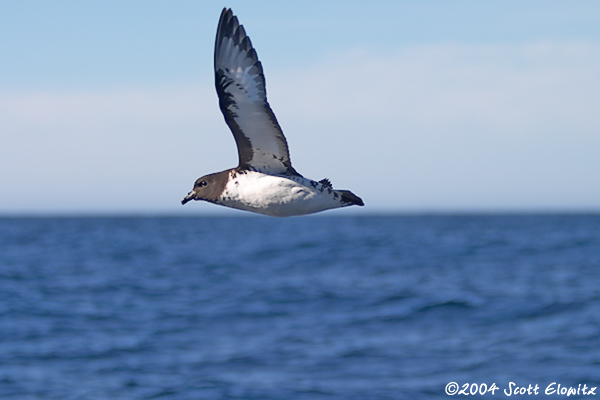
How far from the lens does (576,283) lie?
42.5m

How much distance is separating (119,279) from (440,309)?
2594cm

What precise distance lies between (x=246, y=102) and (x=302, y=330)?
23.4m

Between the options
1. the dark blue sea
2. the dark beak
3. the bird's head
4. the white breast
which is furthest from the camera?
the dark blue sea

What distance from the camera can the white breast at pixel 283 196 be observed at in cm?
929

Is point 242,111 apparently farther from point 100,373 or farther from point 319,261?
point 319,261

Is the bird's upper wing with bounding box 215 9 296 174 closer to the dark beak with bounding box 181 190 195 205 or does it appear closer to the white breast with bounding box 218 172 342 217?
the white breast with bounding box 218 172 342 217

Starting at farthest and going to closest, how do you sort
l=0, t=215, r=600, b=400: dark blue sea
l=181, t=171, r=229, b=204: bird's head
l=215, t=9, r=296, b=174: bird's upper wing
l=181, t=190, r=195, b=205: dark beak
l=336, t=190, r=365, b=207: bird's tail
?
l=0, t=215, r=600, b=400: dark blue sea
l=181, t=190, r=195, b=205: dark beak
l=181, t=171, r=229, b=204: bird's head
l=336, t=190, r=365, b=207: bird's tail
l=215, t=9, r=296, b=174: bird's upper wing

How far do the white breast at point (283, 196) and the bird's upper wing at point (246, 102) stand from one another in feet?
0.89

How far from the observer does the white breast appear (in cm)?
929

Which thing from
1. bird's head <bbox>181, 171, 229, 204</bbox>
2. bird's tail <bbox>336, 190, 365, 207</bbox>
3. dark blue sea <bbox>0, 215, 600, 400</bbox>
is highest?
bird's head <bbox>181, 171, 229, 204</bbox>

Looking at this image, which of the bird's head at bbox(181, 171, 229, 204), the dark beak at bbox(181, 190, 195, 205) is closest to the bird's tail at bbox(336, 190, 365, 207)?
the bird's head at bbox(181, 171, 229, 204)

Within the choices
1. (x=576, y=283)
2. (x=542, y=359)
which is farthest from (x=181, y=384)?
(x=576, y=283)

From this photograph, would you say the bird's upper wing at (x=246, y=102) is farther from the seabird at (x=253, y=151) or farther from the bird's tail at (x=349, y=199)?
the bird's tail at (x=349, y=199)

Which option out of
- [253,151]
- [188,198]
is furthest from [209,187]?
[253,151]
